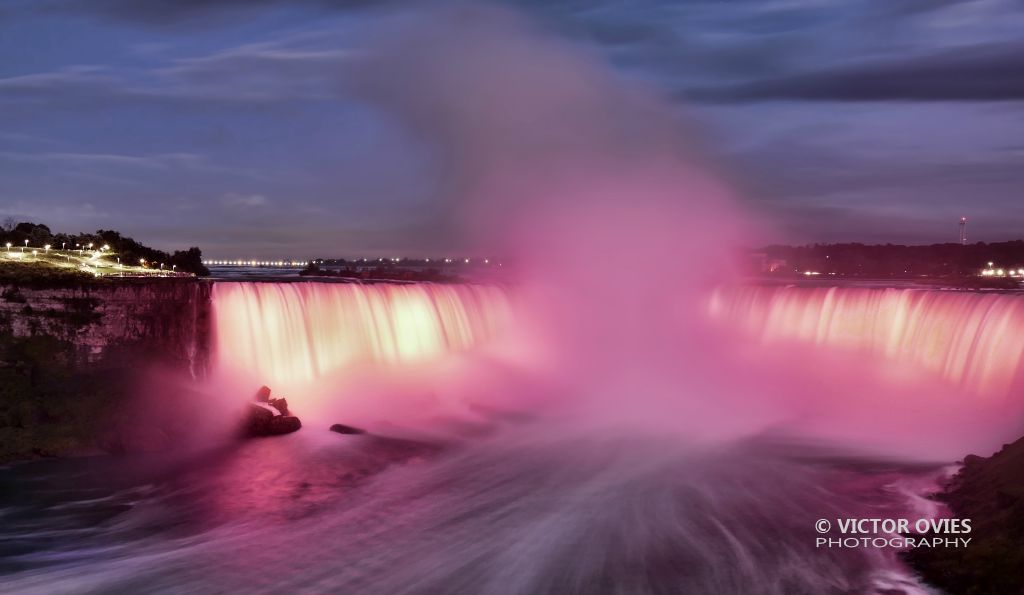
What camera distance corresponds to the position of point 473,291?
40875 millimetres

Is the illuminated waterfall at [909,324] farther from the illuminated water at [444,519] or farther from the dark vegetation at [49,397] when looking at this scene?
the dark vegetation at [49,397]

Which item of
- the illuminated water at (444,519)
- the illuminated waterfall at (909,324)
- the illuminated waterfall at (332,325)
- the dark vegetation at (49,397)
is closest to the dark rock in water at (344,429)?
the illuminated water at (444,519)

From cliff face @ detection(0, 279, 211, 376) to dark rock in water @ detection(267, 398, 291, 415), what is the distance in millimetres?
2623

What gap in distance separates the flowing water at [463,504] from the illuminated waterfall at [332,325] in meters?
0.11

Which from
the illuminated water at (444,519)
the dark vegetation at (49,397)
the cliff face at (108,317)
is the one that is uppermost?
the cliff face at (108,317)

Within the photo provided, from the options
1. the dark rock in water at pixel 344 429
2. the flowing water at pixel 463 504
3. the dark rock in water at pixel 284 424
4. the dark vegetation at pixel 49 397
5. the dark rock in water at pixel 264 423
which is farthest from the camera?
the dark rock in water at pixel 344 429

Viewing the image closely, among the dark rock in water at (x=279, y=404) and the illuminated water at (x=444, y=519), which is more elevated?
the dark rock in water at (x=279, y=404)

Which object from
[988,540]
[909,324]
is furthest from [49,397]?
[909,324]

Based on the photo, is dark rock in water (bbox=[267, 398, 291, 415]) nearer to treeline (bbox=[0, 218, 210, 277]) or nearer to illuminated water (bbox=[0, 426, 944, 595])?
illuminated water (bbox=[0, 426, 944, 595])

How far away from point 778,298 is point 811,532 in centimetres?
2626

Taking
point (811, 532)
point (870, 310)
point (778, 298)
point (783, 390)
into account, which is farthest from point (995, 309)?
point (811, 532)

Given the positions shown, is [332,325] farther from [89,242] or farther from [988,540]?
[988,540]

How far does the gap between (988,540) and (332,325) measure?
80.1ft

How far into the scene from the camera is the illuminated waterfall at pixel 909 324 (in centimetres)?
2697
